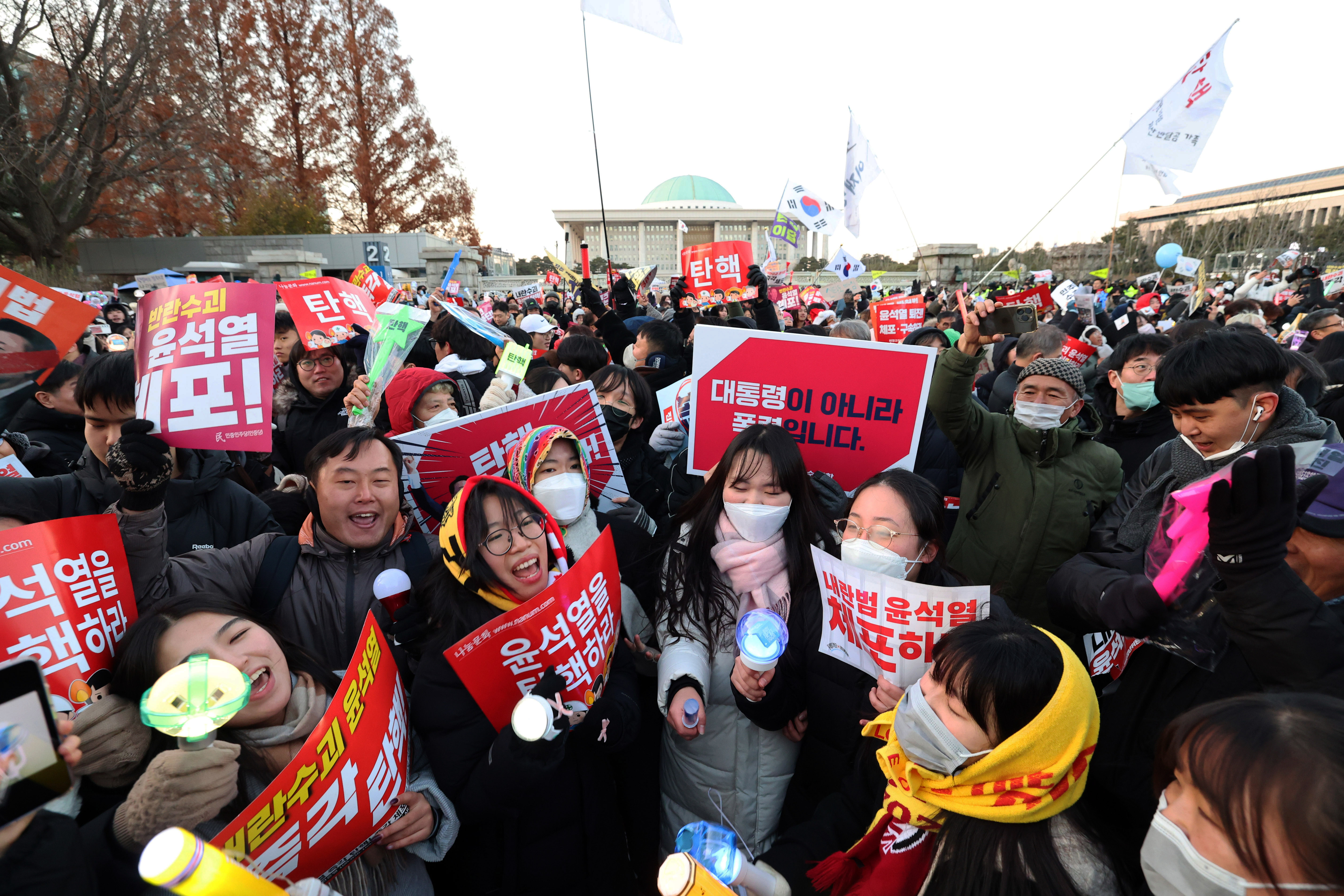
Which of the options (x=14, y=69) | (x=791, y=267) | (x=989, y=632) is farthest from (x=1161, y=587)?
(x=14, y=69)

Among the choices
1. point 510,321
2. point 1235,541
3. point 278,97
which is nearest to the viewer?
point 1235,541

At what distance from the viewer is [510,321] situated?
11945 mm

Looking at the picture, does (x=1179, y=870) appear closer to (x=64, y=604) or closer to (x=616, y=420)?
(x=64, y=604)

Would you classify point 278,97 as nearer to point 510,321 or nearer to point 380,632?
point 510,321

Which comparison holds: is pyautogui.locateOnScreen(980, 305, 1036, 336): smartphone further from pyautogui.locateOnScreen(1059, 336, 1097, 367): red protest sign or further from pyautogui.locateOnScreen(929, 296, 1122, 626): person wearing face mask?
pyautogui.locateOnScreen(1059, 336, 1097, 367): red protest sign

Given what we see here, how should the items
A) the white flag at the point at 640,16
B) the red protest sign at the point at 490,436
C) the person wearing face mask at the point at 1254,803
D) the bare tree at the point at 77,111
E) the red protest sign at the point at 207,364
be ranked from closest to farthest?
the person wearing face mask at the point at 1254,803, the red protest sign at the point at 207,364, the red protest sign at the point at 490,436, the white flag at the point at 640,16, the bare tree at the point at 77,111

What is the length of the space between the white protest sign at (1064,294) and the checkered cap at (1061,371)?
7784mm

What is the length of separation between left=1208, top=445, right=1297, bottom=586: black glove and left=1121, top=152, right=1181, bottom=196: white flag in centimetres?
756

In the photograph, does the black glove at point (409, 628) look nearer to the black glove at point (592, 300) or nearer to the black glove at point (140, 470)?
the black glove at point (140, 470)

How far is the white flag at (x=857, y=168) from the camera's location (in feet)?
38.1

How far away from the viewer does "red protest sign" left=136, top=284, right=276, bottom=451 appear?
2340 millimetres

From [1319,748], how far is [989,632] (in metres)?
0.55

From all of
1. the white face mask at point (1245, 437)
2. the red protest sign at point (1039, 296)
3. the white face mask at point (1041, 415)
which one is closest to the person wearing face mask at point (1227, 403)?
the white face mask at point (1245, 437)

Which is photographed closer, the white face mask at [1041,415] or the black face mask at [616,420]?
the white face mask at [1041,415]
